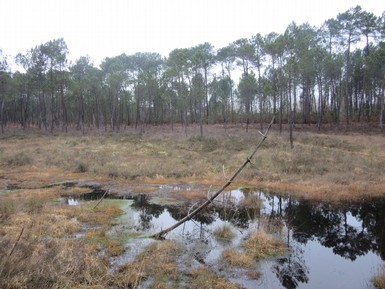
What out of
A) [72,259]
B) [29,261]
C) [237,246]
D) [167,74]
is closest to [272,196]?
[237,246]

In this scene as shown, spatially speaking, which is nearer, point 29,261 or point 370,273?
point 29,261

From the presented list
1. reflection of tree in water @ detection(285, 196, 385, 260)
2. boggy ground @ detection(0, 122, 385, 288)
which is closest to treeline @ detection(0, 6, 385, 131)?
boggy ground @ detection(0, 122, 385, 288)

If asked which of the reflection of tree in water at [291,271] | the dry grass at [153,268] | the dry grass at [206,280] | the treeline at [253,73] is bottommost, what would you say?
the reflection of tree in water at [291,271]

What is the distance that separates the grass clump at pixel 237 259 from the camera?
7947 millimetres

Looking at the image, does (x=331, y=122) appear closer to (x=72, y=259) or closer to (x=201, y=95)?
(x=201, y=95)

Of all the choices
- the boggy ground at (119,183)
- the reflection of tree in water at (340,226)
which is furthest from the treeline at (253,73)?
the reflection of tree in water at (340,226)

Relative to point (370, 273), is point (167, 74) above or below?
above

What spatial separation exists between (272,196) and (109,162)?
45.5 ft

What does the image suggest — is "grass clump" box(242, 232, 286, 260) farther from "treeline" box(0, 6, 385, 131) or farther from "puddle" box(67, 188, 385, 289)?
"treeline" box(0, 6, 385, 131)

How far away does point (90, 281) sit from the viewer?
635cm

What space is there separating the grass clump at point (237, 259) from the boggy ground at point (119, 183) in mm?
885

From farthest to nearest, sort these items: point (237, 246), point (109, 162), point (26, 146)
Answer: point (26, 146) < point (109, 162) < point (237, 246)

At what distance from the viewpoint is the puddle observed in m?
7.66

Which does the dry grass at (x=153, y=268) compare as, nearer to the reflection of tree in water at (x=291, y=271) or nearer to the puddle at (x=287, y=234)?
the puddle at (x=287, y=234)
